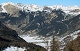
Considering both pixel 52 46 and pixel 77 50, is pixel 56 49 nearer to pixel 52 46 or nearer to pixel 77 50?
pixel 52 46

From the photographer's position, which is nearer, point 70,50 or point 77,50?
point 70,50

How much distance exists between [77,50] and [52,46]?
2618 cm

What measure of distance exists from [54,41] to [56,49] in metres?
4.15

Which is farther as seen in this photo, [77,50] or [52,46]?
[77,50]

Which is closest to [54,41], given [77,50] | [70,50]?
[70,50]

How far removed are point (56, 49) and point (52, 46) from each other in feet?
7.28

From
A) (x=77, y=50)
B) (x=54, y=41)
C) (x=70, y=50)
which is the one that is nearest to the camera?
(x=54, y=41)

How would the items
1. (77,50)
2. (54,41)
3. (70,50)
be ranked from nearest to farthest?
(54,41)
(70,50)
(77,50)

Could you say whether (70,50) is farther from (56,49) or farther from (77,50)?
(77,50)

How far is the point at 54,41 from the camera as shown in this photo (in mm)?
93312

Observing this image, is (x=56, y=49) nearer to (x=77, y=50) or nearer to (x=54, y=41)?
(x=54, y=41)

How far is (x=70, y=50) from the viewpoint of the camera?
101938 millimetres

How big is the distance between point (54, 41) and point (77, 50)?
27614mm

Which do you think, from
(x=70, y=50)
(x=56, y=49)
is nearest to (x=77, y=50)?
(x=70, y=50)
